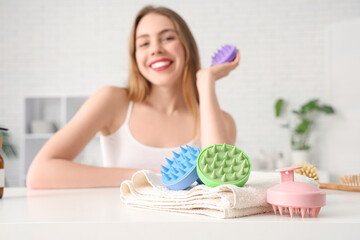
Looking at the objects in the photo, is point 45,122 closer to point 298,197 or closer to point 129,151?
point 129,151

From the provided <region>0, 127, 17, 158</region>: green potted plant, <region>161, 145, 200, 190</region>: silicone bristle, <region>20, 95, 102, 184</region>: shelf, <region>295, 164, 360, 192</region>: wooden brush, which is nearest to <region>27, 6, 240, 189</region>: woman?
<region>295, 164, 360, 192</region>: wooden brush

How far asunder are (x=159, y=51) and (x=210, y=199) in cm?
102

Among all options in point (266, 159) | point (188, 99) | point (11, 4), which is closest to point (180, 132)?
point (188, 99)

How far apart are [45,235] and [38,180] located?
643mm

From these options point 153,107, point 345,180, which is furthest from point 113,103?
point 345,180

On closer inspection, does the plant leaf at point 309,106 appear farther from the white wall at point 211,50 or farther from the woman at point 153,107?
the woman at point 153,107

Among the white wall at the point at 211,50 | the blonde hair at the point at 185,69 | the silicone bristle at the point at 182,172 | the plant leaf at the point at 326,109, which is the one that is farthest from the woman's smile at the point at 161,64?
the plant leaf at the point at 326,109

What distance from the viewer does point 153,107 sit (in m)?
1.68

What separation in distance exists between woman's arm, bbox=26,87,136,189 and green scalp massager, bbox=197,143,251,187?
571 mm

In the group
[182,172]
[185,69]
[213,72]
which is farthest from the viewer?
[185,69]

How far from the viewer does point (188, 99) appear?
172cm

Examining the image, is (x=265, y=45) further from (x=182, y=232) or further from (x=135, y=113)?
(x=182, y=232)

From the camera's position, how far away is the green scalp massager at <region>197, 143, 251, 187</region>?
22.7 inches

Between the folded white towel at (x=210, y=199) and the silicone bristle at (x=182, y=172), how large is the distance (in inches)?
0.7
